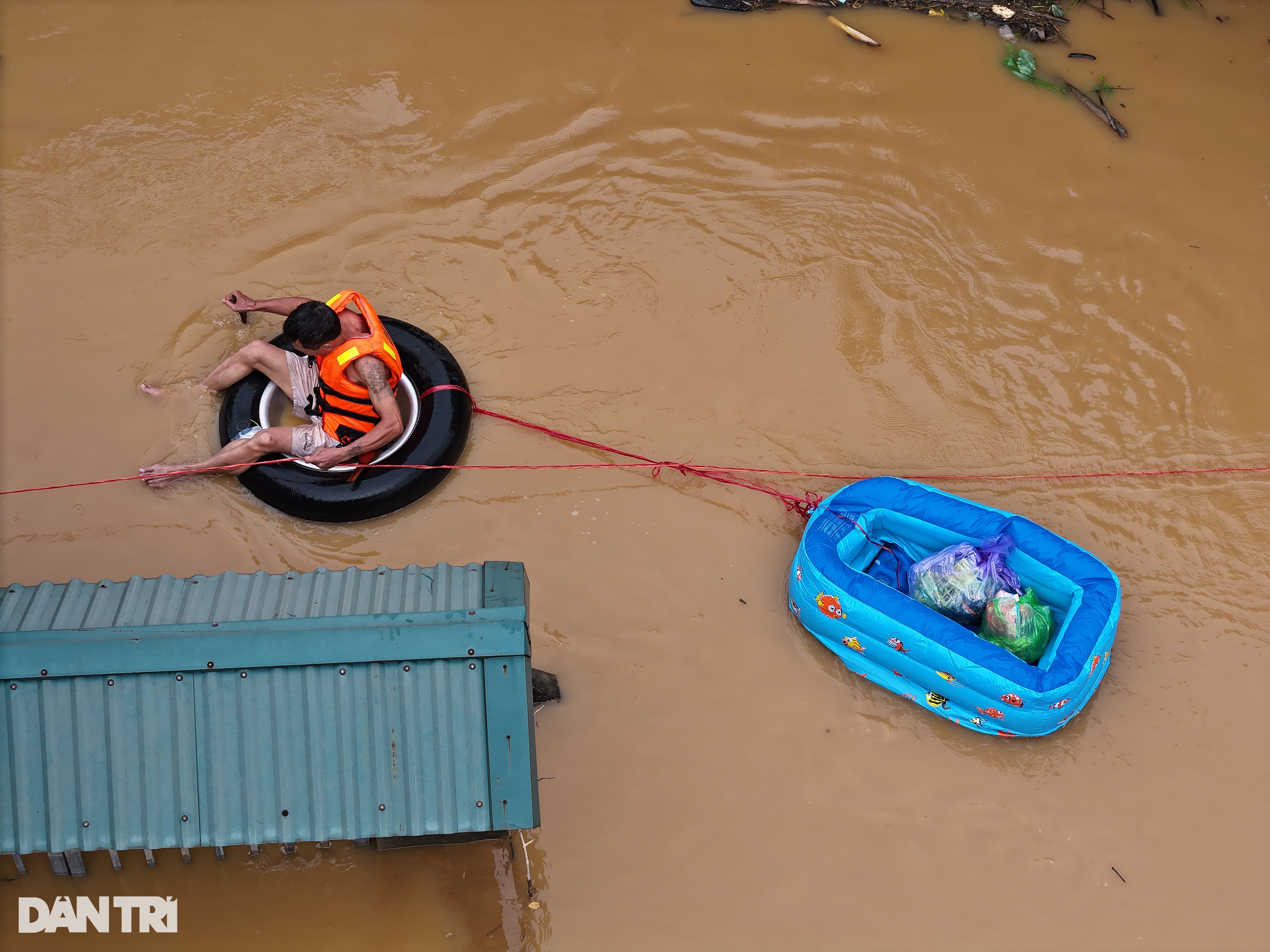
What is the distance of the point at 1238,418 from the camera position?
5.42m

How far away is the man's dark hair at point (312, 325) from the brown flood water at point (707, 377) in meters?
1.03

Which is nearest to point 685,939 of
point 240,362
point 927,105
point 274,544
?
point 274,544

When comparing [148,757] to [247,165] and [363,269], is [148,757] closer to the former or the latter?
[363,269]

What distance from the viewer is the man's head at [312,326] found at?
171 inches

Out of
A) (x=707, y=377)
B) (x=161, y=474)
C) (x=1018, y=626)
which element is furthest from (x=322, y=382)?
(x=1018, y=626)

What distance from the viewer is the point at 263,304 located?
504 centimetres

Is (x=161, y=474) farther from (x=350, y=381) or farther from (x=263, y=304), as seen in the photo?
(x=350, y=381)

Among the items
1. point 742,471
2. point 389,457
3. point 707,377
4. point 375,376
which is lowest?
point 389,457

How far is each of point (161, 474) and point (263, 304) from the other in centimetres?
104

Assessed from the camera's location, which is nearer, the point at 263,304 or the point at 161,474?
the point at 161,474

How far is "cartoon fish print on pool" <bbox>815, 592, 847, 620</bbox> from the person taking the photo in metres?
4.37

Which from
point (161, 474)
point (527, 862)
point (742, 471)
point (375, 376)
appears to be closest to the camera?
point (527, 862)

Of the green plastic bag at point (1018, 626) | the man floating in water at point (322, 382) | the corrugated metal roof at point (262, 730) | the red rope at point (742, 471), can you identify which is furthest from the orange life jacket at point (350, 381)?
the green plastic bag at point (1018, 626)

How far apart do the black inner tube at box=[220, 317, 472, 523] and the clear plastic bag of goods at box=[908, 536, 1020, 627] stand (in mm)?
2480
